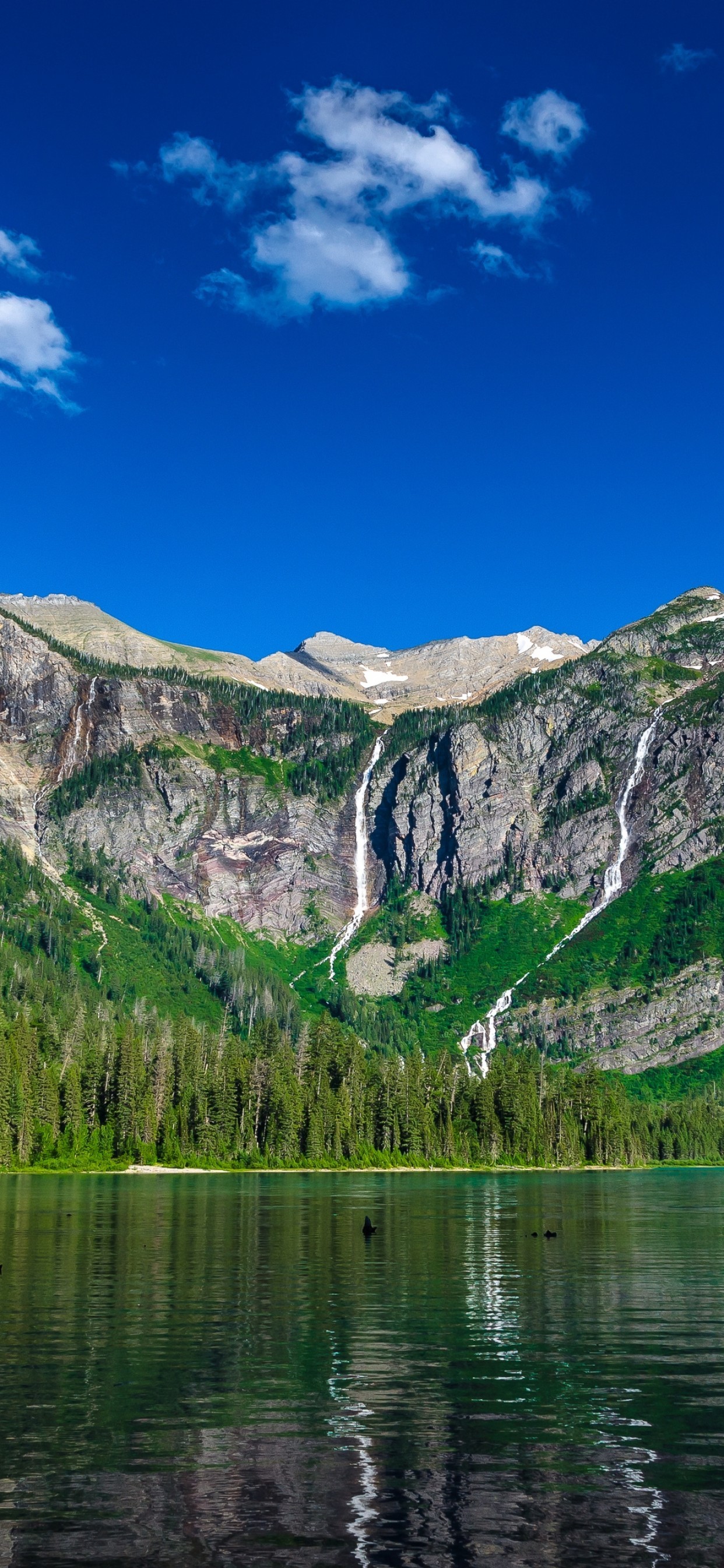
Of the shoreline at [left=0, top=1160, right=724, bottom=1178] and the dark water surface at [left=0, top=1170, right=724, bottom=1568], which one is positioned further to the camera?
the shoreline at [left=0, top=1160, right=724, bottom=1178]

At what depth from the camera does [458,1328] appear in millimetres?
43000

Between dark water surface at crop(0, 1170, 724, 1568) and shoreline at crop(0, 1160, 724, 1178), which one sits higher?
dark water surface at crop(0, 1170, 724, 1568)

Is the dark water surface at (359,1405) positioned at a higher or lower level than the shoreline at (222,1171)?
higher

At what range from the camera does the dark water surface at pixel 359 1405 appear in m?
A: 21.0

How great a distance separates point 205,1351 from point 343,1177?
14041 cm

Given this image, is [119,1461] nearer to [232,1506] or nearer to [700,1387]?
[232,1506]

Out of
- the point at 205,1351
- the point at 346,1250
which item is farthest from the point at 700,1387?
the point at 346,1250

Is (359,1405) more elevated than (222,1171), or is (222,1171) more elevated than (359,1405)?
(359,1405)

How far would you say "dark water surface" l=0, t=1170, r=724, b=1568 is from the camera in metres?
21.0

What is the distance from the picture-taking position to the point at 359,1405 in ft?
100

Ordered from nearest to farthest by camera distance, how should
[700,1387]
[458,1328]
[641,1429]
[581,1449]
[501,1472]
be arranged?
[501,1472], [581,1449], [641,1429], [700,1387], [458,1328]

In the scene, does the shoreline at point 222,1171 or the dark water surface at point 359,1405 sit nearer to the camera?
the dark water surface at point 359,1405

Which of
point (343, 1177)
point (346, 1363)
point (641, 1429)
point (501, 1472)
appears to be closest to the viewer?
point (501, 1472)

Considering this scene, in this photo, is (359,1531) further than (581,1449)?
No
